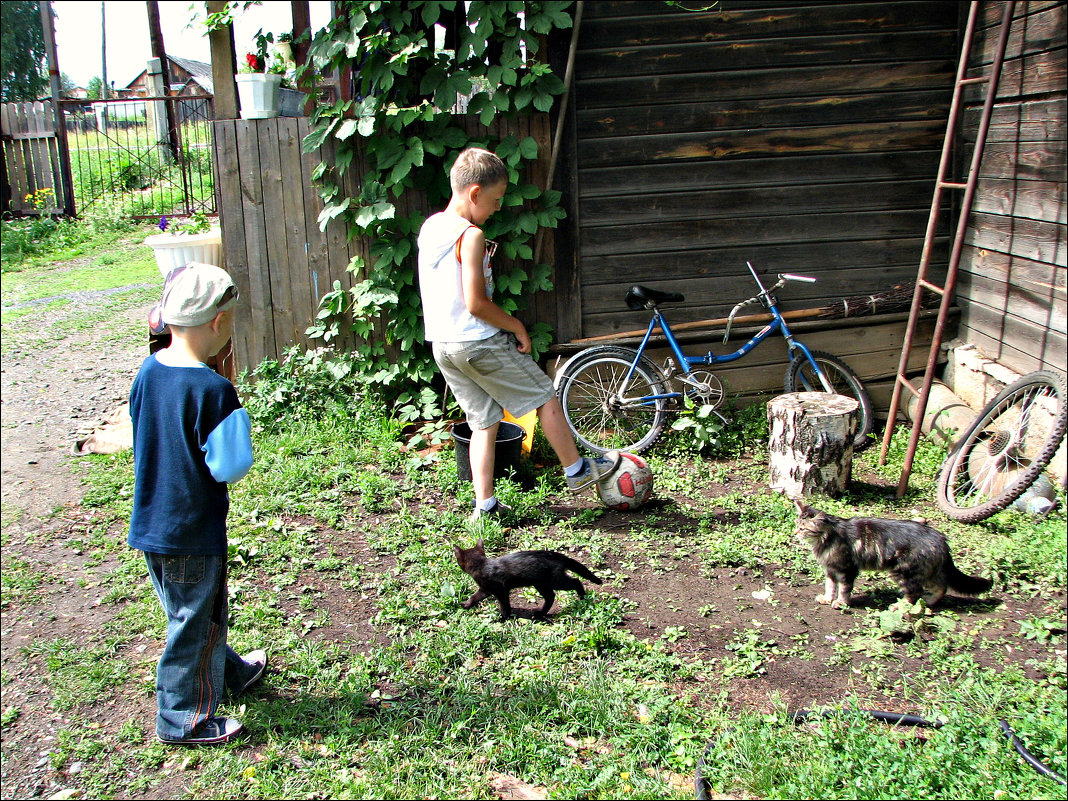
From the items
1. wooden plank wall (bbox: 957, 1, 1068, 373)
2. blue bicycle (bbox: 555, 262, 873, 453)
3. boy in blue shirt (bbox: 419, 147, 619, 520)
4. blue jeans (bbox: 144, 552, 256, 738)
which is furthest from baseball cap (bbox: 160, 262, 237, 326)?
wooden plank wall (bbox: 957, 1, 1068, 373)

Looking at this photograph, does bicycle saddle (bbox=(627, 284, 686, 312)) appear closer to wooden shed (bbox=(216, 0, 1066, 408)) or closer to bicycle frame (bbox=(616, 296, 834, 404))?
bicycle frame (bbox=(616, 296, 834, 404))

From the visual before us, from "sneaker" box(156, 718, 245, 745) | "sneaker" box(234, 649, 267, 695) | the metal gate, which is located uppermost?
the metal gate

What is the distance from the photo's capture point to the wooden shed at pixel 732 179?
20.4 ft

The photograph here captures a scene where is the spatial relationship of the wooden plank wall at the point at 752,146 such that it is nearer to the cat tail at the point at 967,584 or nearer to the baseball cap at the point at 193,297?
the cat tail at the point at 967,584

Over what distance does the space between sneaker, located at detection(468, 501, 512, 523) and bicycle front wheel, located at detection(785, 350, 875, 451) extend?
263 centimetres

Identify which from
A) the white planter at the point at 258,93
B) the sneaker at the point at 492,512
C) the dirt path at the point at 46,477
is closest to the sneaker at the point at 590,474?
the sneaker at the point at 492,512

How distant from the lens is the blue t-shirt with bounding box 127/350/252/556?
9.67 ft

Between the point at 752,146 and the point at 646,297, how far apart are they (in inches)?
55.8

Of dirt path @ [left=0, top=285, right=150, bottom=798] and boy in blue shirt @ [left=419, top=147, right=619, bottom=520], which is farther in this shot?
boy in blue shirt @ [left=419, top=147, right=619, bottom=520]

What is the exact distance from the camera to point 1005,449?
509 centimetres

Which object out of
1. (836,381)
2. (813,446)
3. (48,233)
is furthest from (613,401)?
(48,233)

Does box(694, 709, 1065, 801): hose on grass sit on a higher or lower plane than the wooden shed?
lower

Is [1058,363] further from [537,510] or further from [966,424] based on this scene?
[537,510]

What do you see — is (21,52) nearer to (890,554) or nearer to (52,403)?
(52,403)
